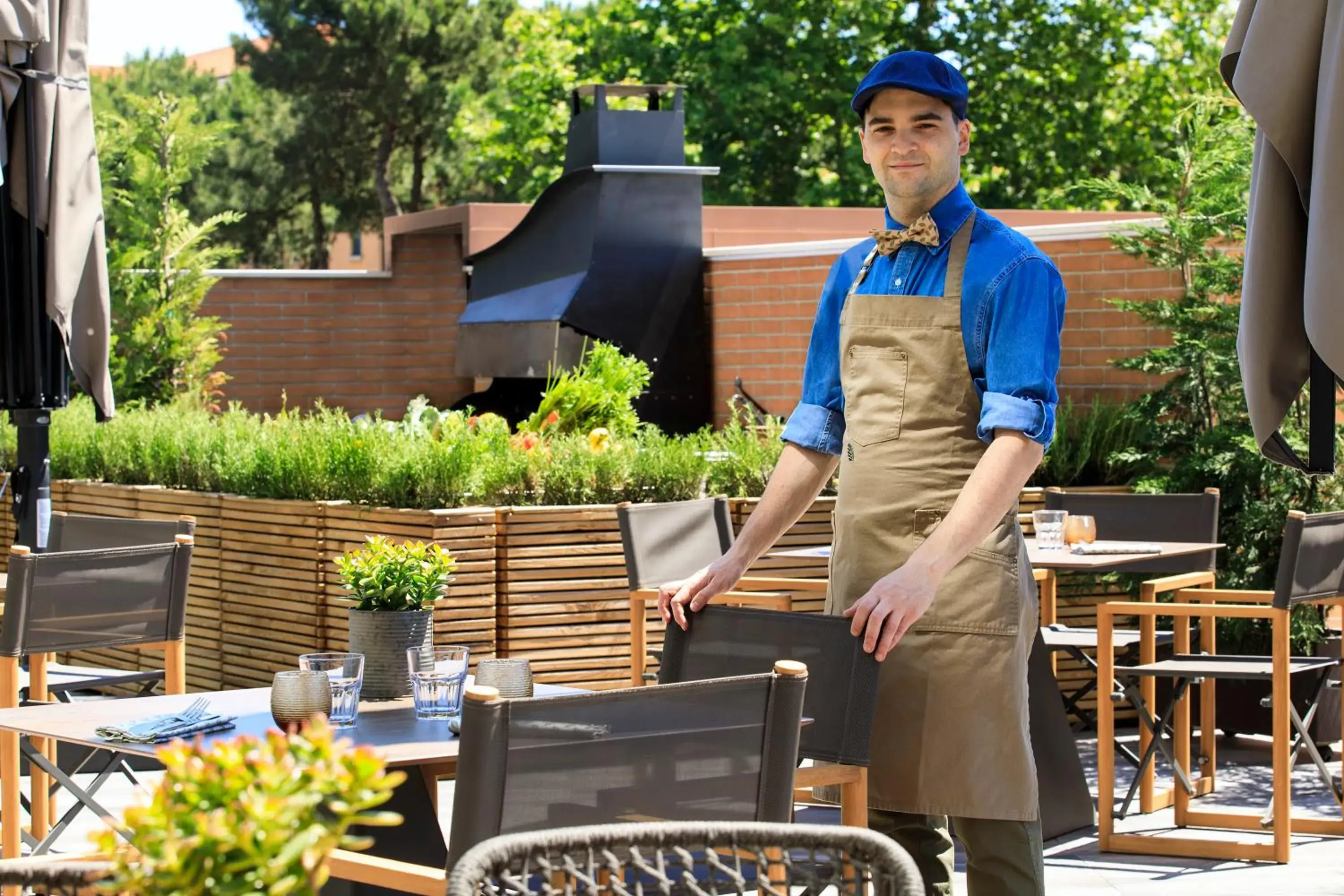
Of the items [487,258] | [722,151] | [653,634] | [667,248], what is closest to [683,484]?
[653,634]

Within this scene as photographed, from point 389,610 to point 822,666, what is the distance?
37.0 inches

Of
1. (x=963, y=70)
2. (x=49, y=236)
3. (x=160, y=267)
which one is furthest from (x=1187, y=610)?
(x=963, y=70)

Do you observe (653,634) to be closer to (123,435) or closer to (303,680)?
(123,435)

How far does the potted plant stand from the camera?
3453mm

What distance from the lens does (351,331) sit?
16703 mm

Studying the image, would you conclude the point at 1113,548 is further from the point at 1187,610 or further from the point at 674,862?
the point at 674,862

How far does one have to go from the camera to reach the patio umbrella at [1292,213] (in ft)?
9.50

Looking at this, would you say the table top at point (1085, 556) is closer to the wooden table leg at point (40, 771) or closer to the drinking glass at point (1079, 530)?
the drinking glass at point (1079, 530)

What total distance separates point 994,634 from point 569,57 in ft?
106

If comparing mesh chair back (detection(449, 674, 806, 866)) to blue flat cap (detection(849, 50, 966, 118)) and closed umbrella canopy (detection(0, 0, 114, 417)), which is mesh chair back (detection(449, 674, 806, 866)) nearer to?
blue flat cap (detection(849, 50, 966, 118))

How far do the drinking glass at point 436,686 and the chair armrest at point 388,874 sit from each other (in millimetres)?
591

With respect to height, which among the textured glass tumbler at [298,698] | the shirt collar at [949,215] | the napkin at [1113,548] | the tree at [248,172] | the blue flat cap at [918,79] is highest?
the tree at [248,172]

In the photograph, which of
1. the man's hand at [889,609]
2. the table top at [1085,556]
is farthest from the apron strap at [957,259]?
Result: the table top at [1085,556]

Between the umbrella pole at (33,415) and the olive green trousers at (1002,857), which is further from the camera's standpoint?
the umbrella pole at (33,415)
